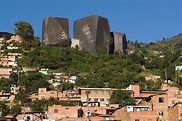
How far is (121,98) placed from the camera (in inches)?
1426

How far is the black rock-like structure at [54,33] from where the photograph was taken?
5638 cm

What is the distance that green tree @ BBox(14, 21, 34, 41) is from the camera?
55.0m

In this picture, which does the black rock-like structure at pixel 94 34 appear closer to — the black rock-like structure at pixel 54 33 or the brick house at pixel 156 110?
the black rock-like structure at pixel 54 33

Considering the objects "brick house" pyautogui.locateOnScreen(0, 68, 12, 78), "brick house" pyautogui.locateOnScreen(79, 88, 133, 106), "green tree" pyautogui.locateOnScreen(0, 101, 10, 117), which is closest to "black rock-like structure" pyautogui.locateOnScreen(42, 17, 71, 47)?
"brick house" pyautogui.locateOnScreen(0, 68, 12, 78)

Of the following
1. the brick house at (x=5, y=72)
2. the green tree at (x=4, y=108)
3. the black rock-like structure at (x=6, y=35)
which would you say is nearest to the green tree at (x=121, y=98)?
the green tree at (x=4, y=108)

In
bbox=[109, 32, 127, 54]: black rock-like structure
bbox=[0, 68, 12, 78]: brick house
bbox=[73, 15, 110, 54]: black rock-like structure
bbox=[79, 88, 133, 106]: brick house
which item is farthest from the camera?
bbox=[109, 32, 127, 54]: black rock-like structure

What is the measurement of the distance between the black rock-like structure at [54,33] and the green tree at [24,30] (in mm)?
1682

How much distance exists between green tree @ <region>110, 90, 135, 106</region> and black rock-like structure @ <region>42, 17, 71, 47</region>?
19666mm

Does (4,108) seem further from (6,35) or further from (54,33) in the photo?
(6,35)

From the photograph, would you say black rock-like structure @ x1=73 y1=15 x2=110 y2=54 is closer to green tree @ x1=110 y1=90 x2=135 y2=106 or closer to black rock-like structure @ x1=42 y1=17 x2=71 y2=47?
black rock-like structure @ x1=42 y1=17 x2=71 y2=47

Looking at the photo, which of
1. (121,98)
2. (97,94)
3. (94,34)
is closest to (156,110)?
(121,98)

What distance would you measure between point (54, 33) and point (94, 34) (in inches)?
175

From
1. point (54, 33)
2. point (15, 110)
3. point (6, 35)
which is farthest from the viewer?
point (6, 35)

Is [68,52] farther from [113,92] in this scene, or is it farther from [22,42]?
[113,92]
